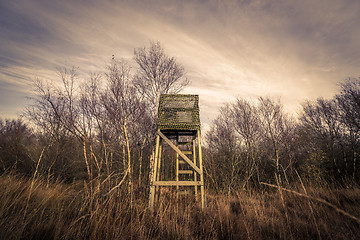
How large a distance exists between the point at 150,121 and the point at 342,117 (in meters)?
14.0

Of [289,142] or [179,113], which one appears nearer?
[179,113]

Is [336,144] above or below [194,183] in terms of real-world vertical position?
above

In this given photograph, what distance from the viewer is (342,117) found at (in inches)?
425

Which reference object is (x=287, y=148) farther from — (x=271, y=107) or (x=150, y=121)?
(x=150, y=121)

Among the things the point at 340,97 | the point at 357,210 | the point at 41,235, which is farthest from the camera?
the point at 340,97

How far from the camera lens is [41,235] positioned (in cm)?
236

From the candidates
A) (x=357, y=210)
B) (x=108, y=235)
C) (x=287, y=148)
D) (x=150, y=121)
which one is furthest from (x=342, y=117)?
(x=108, y=235)

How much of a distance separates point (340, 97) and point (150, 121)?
14.4 m

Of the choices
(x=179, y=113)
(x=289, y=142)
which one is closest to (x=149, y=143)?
(x=179, y=113)

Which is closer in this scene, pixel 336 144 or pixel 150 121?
pixel 150 121

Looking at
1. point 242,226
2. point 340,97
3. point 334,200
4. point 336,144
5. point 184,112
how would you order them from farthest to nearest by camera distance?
point 340,97
point 336,144
point 184,112
point 334,200
point 242,226

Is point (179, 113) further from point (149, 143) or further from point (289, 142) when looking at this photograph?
point (289, 142)

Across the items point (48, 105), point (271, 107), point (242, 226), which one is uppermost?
point (271, 107)

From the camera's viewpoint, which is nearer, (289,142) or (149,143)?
(149,143)
